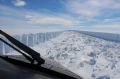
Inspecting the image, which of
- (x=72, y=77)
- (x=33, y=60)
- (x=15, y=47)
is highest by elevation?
(x=15, y=47)

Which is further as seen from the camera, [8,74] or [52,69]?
[52,69]

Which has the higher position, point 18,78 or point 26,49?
point 26,49

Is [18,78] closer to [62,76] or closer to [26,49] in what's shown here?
[26,49]

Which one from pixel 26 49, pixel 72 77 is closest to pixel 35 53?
pixel 26 49

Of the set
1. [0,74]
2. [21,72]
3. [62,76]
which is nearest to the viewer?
[0,74]

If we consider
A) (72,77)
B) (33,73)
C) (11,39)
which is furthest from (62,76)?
(11,39)

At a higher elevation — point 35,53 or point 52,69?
point 35,53

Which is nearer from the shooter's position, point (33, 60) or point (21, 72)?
point (21, 72)

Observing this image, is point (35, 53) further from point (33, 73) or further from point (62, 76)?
point (62, 76)

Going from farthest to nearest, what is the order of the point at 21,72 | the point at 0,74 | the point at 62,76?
the point at 62,76, the point at 21,72, the point at 0,74
